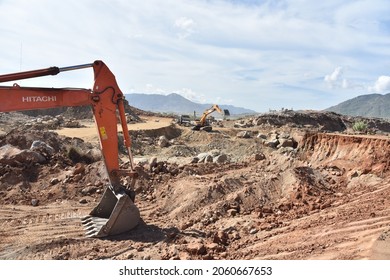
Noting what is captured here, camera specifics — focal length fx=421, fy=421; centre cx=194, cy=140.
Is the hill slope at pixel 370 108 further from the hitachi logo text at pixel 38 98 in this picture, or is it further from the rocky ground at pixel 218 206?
the hitachi logo text at pixel 38 98

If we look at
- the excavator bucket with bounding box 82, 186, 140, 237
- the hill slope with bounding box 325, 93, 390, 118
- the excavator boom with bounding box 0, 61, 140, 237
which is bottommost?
the excavator bucket with bounding box 82, 186, 140, 237

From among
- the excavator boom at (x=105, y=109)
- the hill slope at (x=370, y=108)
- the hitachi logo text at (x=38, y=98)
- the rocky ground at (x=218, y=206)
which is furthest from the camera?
the hill slope at (x=370, y=108)

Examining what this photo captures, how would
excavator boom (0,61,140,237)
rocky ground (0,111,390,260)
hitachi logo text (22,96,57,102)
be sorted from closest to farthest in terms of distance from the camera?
rocky ground (0,111,390,260), hitachi logo text (22,96,57,102), excavator boom (0,61,140,237)

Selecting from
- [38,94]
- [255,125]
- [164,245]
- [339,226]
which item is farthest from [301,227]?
[255,125]

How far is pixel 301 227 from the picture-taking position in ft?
24.1

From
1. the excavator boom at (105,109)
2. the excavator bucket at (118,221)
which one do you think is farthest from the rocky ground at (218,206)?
the excavator boom at (105,109)

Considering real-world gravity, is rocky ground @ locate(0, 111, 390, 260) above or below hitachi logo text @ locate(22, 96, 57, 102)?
below

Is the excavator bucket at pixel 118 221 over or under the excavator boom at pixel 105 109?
under

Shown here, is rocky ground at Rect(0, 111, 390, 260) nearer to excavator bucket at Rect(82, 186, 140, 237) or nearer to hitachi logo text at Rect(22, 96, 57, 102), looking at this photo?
excavator bucket at Rect(82, 186, 140, 237)

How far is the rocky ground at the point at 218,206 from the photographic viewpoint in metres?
6.70

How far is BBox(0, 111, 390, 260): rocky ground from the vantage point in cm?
670

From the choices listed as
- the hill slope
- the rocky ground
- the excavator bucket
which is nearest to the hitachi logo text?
the excavator bucket

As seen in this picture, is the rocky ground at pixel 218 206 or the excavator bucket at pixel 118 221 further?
the excavator bucket at pixel 118 221

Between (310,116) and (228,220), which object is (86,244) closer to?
(228,220)
